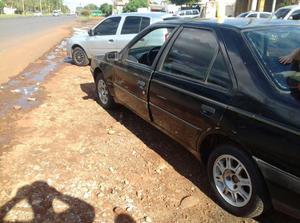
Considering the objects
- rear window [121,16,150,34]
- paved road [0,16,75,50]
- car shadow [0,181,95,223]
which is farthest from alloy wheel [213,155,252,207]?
paved road [0,16,75,50]

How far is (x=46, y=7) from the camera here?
149 meters

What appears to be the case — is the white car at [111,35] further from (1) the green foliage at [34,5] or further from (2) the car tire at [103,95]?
(1) the green foliage at [34,5]

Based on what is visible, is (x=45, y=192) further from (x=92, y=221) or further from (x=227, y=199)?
(x=227, y=199)

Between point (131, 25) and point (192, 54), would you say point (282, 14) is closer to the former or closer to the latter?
point (131, 25)

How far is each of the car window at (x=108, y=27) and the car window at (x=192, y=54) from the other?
690 centimetres

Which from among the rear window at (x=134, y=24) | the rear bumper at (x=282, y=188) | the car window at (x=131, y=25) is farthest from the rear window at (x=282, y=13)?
the rear bumper at (x=282, y=188)

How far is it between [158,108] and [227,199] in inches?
55.4

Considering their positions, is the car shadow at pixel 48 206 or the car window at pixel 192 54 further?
the car window at pixel 192 54

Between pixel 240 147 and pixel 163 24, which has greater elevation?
pixel 163 24

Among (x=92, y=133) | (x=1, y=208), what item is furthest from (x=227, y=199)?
(x=92, y=133)

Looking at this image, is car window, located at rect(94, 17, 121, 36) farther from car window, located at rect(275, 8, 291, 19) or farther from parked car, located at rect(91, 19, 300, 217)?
car window, located at rect(275, 8, 291, 19)

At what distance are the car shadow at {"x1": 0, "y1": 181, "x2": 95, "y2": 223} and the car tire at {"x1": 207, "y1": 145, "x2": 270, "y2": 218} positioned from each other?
1279 millimetres

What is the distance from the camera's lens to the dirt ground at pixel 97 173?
11.6ft

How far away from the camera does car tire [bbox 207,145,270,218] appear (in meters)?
3.07
